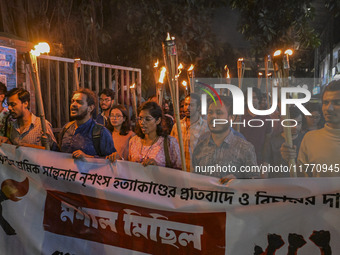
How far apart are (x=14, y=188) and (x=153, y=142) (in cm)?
131

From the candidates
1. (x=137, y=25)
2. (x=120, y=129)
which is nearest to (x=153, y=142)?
(x=120, y=129)

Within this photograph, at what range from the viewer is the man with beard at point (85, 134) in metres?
3.60

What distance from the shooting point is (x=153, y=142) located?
3.57m

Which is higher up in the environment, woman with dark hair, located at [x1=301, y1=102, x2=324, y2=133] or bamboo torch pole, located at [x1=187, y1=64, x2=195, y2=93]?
bamboo torch pole, located at [x1=187, y1=64, x2=195, y2=93]

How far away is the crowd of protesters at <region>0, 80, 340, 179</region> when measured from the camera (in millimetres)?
3090

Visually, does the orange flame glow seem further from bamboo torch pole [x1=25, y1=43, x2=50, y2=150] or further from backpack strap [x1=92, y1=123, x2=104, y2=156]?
backpack strap [x1=92, y1=123, x2=104, y2=156]

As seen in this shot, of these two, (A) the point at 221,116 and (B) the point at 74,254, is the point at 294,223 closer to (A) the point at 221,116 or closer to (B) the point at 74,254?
(A) the point at 221,116

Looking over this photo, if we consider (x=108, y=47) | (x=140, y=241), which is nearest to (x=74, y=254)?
(x=140, y=241)

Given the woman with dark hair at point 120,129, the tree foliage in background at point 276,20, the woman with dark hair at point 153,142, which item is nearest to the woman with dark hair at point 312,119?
the woman with dark hair at point 153,142

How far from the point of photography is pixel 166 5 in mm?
9484

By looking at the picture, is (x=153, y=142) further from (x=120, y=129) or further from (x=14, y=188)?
(x=14, y=188)

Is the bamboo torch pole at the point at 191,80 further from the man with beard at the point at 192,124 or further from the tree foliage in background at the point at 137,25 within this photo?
the tree foliage in background at the point at 137,25

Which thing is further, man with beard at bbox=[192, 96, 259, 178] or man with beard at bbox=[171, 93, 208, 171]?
man with beard at bbox=[171, 93, 208, 171]

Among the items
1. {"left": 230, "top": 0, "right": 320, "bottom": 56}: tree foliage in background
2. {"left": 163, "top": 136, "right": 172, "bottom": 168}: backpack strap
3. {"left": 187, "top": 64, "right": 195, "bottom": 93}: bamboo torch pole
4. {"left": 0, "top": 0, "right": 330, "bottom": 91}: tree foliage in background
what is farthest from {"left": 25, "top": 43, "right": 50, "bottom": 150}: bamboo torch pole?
{"left": 230, "top": 0, "right": 320, "bottom": 56}: tree foliage in background
